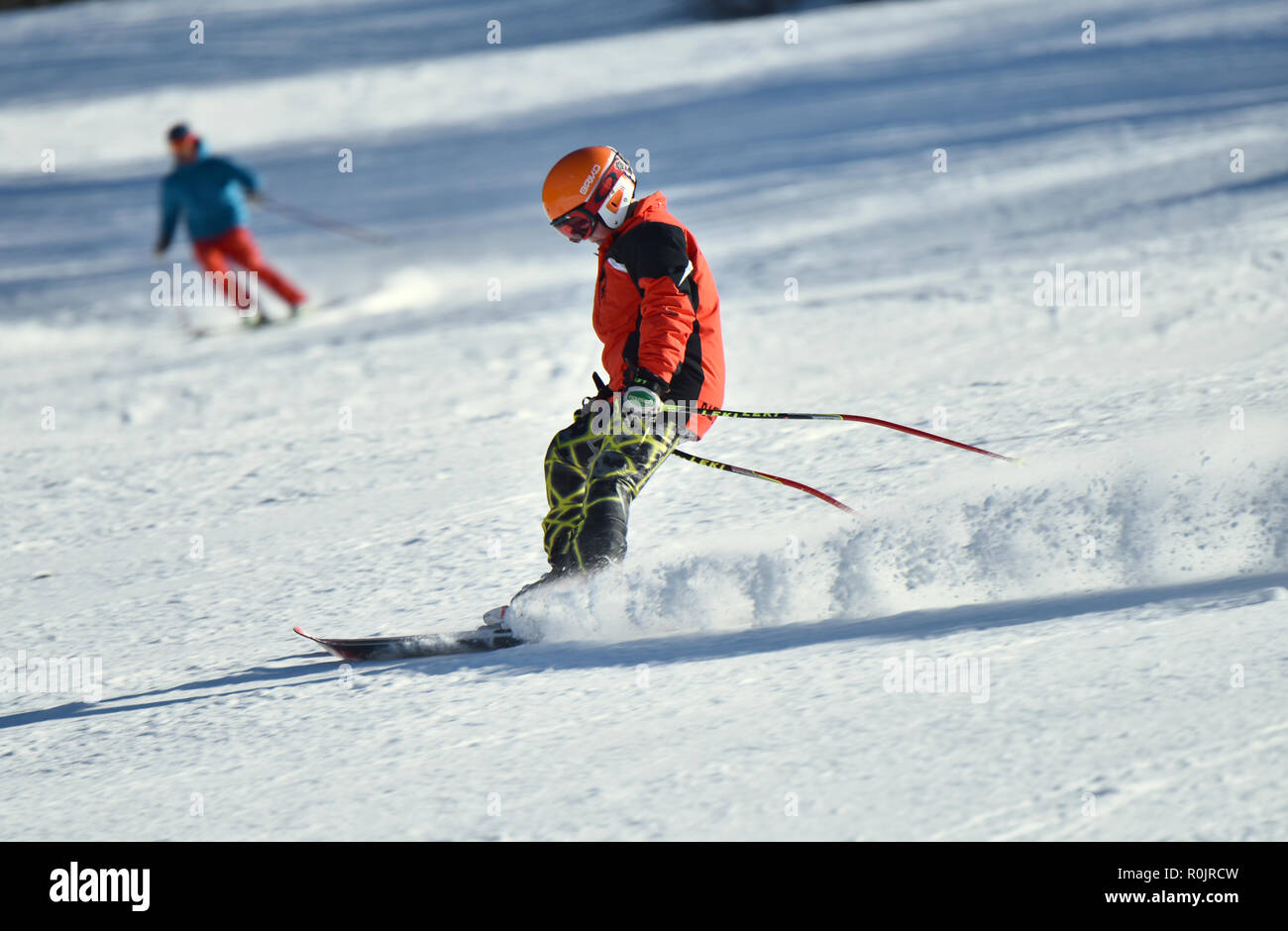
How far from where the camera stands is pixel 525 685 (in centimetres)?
348

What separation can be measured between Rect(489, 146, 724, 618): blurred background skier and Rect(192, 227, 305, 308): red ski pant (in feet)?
20.9

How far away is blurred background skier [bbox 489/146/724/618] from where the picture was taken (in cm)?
383

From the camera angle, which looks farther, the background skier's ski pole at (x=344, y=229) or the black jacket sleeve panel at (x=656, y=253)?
the background skier's ski pole at (x=344, y=229)

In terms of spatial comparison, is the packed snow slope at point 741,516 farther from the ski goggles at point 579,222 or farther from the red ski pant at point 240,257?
the ski goggles at point 579,222

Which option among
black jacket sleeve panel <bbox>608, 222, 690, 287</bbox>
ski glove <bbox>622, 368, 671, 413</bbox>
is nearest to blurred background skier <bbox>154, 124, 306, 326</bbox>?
black jacket sleeve panel <bbox>608, 222, 690, 287</bbox>

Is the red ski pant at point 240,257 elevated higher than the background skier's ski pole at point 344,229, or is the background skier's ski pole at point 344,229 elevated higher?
the background skier's ski pole at point 344,229

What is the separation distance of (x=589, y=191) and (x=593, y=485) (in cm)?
90

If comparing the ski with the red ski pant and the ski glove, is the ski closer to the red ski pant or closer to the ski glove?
the ski glove

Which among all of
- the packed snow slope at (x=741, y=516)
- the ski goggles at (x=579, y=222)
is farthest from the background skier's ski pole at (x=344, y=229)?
the ski goggles at (x=579, y=222)

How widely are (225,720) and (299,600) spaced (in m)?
1.04

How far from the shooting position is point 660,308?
3.86 meters

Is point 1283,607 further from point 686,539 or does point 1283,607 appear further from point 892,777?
point 686,539

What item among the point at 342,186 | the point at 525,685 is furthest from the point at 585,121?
the point at 525,685

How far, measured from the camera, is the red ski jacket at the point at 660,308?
12.6ft
